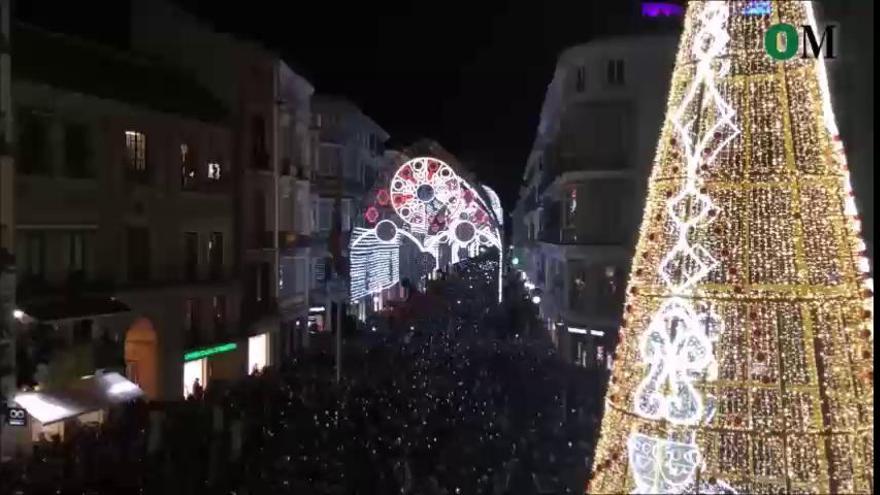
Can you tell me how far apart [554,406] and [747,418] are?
4.24 meters

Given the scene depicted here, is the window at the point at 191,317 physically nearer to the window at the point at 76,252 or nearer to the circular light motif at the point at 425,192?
the window at the point at 76,252

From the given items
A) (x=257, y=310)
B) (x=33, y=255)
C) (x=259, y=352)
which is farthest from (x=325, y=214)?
(x=33, y=255)

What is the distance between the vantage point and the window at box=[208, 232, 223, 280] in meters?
11.5

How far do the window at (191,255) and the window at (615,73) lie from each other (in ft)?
16.1

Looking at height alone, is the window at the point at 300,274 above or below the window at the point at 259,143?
below

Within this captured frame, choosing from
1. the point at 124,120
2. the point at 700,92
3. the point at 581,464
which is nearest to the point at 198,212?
the point at 124,120

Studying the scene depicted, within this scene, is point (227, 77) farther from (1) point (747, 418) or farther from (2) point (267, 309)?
(1) point (747, 418)

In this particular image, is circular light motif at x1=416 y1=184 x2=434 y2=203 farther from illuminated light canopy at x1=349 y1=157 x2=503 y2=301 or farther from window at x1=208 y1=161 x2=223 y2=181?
window at x1=208 y1=161 x2=223 y2=181

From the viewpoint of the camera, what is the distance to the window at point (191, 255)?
35.9 feet

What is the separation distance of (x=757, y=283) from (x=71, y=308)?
635cm

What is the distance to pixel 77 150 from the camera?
29.2 feet

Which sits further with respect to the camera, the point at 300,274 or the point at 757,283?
the point at 300,274

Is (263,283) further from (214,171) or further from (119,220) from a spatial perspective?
(119,220)

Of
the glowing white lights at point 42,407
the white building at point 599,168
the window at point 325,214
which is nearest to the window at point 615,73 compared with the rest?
the white building at point 599,168
